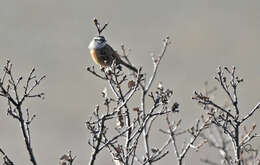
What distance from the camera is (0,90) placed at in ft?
16.1

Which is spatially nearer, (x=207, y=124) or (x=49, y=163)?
(x=207, y=124)

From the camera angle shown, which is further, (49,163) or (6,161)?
(49,163)

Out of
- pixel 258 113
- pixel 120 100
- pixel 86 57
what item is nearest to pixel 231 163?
pixel 120 100

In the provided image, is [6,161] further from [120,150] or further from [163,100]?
[163,100]

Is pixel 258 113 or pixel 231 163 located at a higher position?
pixel 258 113

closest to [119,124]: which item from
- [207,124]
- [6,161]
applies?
[207,124]

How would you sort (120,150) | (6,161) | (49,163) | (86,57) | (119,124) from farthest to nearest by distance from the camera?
1. (86,57)
2. (49,163)
3. (119,124)
4. (120,150)
5. (6,161)

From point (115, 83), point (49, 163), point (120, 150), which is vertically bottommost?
point (120, 150)

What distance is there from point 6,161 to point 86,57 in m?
26.0

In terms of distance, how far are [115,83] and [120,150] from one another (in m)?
Result: 0.76

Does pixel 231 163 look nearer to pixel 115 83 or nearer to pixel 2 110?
pixel 115 83

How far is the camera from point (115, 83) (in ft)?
19.0

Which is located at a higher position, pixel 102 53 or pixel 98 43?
pixel 98 43

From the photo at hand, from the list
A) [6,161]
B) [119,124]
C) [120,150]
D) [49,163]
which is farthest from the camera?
[49,163]
